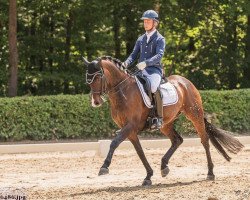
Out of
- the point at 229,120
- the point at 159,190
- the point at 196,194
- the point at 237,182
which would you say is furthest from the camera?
the point at 229,120

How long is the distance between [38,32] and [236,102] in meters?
9.08

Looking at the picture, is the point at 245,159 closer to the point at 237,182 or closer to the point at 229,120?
the point at 237,182

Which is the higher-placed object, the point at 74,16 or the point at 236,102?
the point at 74,16

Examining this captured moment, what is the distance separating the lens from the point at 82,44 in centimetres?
2667

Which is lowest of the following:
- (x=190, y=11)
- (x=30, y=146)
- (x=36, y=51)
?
Result: (x=30, y=146)

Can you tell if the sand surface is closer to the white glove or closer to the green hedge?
the white glove

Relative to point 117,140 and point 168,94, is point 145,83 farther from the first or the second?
point 117,140

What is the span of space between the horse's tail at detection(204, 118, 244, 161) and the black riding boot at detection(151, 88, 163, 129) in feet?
4.88

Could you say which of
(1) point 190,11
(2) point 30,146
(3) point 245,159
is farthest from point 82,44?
(3) point 245,159

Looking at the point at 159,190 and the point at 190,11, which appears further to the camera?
the point at 190,11

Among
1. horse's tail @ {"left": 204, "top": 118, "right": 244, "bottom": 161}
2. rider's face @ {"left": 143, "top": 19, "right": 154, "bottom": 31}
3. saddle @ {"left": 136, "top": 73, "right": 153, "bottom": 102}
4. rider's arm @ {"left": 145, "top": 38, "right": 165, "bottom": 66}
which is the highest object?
rider's face @ {"left": 143, "top": 19, "right": 154, "bottom": 31}

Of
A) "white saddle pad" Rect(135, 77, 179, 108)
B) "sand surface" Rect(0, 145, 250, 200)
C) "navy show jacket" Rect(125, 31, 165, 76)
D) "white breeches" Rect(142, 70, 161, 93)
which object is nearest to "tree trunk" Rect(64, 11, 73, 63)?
"sand surface" Rect(0, 145, 250, 200)

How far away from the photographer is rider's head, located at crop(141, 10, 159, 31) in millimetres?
10523

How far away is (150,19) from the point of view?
1059cm
